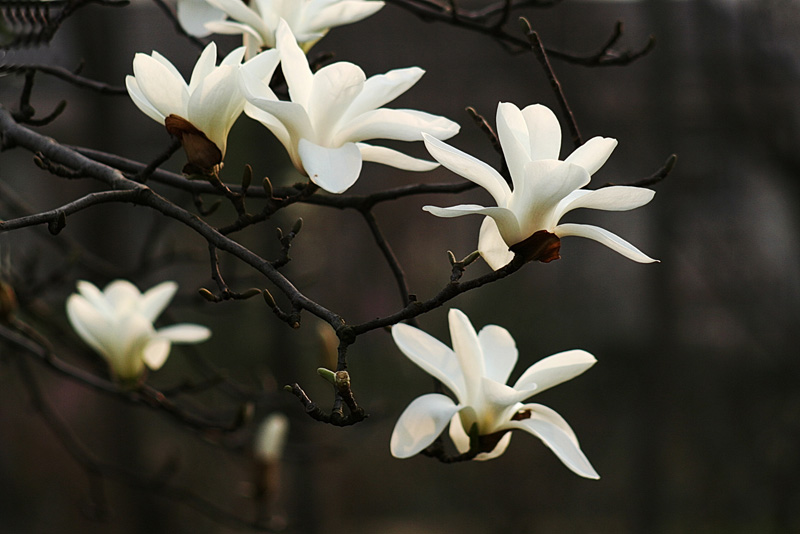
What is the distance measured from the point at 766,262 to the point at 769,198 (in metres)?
0.60

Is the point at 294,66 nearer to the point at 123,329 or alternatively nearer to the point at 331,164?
the point at 331,164

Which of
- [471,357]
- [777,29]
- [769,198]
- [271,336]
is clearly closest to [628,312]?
[769,198]

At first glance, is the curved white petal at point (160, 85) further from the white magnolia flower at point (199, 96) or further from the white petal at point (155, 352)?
the white petal at point (155, 352)

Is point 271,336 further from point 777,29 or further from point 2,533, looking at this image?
point 777,29

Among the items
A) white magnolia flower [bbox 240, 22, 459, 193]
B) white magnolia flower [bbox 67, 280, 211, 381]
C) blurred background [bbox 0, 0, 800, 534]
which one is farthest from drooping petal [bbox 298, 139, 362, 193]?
blurred background [bbox 0, 0, 800, 534]

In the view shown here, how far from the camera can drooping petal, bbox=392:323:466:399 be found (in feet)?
1.71

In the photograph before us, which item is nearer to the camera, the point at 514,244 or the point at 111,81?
the point at 514,244

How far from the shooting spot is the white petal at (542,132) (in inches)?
17.8

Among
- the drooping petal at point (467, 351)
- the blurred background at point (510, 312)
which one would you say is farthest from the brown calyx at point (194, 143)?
the blurred background at point (510, 312)

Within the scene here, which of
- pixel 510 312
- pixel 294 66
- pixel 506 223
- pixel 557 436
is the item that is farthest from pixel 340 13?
pixel 510 312

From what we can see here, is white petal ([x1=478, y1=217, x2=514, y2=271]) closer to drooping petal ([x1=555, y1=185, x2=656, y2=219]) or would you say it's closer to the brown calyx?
drooping petal ([x1=555, y1=185, x2=656, y2=219])

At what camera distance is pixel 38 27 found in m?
0.65

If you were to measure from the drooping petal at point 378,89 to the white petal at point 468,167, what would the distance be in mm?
92

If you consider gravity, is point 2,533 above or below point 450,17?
below
